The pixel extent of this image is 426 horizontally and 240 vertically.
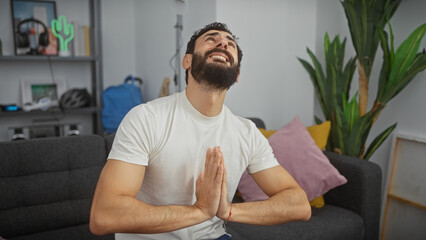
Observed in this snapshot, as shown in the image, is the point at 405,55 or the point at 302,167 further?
the point at 405,55

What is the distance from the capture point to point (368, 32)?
2.25 meters

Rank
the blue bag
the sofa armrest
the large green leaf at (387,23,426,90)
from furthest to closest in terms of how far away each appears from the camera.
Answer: the blue bag
the large green leaf at (387,23,426,90)
the sofa armrest

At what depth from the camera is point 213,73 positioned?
122 centimetres

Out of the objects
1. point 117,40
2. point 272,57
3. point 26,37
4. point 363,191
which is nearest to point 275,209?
point 363,191

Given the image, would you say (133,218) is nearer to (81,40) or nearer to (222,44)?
(222,44)

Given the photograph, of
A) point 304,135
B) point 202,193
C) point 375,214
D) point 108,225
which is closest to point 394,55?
point 304,135

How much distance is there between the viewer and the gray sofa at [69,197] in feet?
5.20

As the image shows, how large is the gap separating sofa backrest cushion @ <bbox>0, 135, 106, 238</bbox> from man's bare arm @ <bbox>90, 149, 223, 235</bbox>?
674 millimetres

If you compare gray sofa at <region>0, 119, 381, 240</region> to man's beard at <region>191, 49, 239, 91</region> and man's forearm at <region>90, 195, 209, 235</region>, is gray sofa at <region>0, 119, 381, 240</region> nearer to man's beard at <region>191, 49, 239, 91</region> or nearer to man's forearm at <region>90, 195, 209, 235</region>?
man's forearm at <region>90, 195, 209, 235</region>

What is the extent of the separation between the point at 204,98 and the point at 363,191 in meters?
1.06

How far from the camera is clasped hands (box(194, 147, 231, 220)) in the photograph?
1.11 meters

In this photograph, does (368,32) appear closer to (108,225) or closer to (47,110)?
(108,225)

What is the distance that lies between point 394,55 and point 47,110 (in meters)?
2.84

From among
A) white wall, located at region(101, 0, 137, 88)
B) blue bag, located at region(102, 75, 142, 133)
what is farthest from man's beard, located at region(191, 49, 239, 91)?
white wall, located at region(101, 0, 137, 88)
